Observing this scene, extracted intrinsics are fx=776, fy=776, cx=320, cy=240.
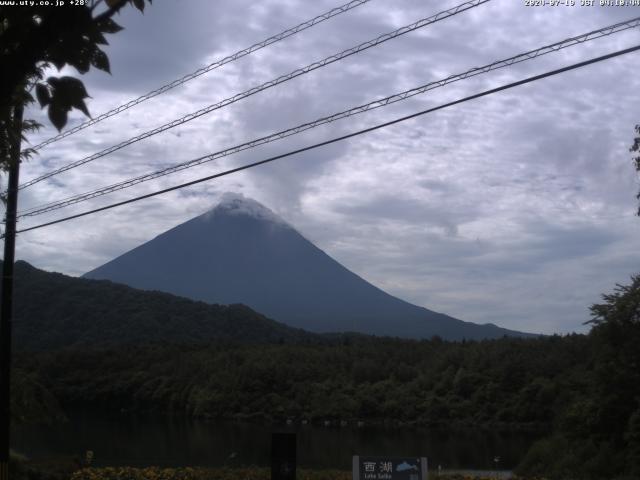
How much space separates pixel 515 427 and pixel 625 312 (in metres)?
24.2

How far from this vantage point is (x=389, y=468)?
998cm

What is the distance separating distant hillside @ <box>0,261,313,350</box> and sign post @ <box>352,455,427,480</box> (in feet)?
219

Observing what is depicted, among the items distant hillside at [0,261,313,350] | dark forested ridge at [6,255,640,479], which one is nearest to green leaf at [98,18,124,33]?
dark forested ridge at [6,255,640,479]

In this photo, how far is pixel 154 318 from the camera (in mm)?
88312

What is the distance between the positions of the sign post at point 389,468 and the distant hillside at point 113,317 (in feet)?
219

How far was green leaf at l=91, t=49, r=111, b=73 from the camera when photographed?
343 centimetres

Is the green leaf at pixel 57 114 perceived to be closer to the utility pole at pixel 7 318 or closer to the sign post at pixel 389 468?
the sign post at pixel 389 468

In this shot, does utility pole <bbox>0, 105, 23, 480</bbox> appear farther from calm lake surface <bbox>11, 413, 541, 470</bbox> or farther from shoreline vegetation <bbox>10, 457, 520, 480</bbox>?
calm lake surface <bbox>11, 413, 541, 470</bbox>

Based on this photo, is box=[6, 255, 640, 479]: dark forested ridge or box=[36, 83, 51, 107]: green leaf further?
box=[6, 255, 640, 479]: dark forested ridge

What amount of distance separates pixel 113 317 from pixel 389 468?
269ft

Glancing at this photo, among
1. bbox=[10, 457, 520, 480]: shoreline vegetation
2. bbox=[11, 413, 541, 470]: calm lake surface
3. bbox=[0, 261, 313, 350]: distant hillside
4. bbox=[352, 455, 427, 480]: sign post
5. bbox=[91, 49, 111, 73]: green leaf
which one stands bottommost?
bbox=[11, 413, 541, 470]: calm lake surface

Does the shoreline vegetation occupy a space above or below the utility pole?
below

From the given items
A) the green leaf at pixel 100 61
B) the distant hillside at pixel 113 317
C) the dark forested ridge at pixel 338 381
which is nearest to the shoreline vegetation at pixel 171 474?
the green leaf at pixel 100 61

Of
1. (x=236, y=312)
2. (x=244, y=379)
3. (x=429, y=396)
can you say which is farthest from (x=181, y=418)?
(x=236, y=312)
